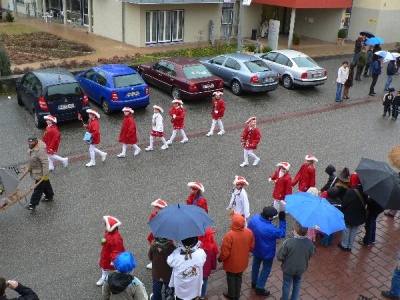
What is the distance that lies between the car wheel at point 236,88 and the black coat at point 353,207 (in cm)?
1032

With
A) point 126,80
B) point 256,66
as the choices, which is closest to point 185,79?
point 126,80

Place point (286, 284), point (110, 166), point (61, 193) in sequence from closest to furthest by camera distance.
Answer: point (286, 284) → point (61, 193) → point (110, 166)

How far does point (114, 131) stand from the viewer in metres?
14.5

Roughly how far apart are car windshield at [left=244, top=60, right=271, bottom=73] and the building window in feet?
27.6

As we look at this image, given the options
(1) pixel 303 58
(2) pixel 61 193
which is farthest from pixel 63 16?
(2) pixel 61 193

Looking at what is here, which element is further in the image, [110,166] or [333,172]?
[110,166]

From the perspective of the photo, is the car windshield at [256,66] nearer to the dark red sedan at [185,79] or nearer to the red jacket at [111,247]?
the dark red sedan at [185,79]

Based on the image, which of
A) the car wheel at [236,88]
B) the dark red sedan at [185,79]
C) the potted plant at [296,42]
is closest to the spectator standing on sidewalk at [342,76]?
the car wheel at [236,88]

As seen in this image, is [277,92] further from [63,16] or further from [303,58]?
[63,16]

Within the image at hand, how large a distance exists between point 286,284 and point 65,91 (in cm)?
972

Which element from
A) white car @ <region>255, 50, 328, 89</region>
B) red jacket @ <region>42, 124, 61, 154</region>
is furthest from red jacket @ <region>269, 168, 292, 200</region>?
white car @ <region>255, 50, 328, 89</region>

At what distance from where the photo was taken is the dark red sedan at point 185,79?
16797mm

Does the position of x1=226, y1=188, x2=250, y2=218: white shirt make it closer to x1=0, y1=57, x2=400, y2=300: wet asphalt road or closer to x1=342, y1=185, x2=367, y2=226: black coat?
x1=0, y1=57, x2=400, y2=300: wet asphalt road

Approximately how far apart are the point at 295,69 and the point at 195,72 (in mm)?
4705
